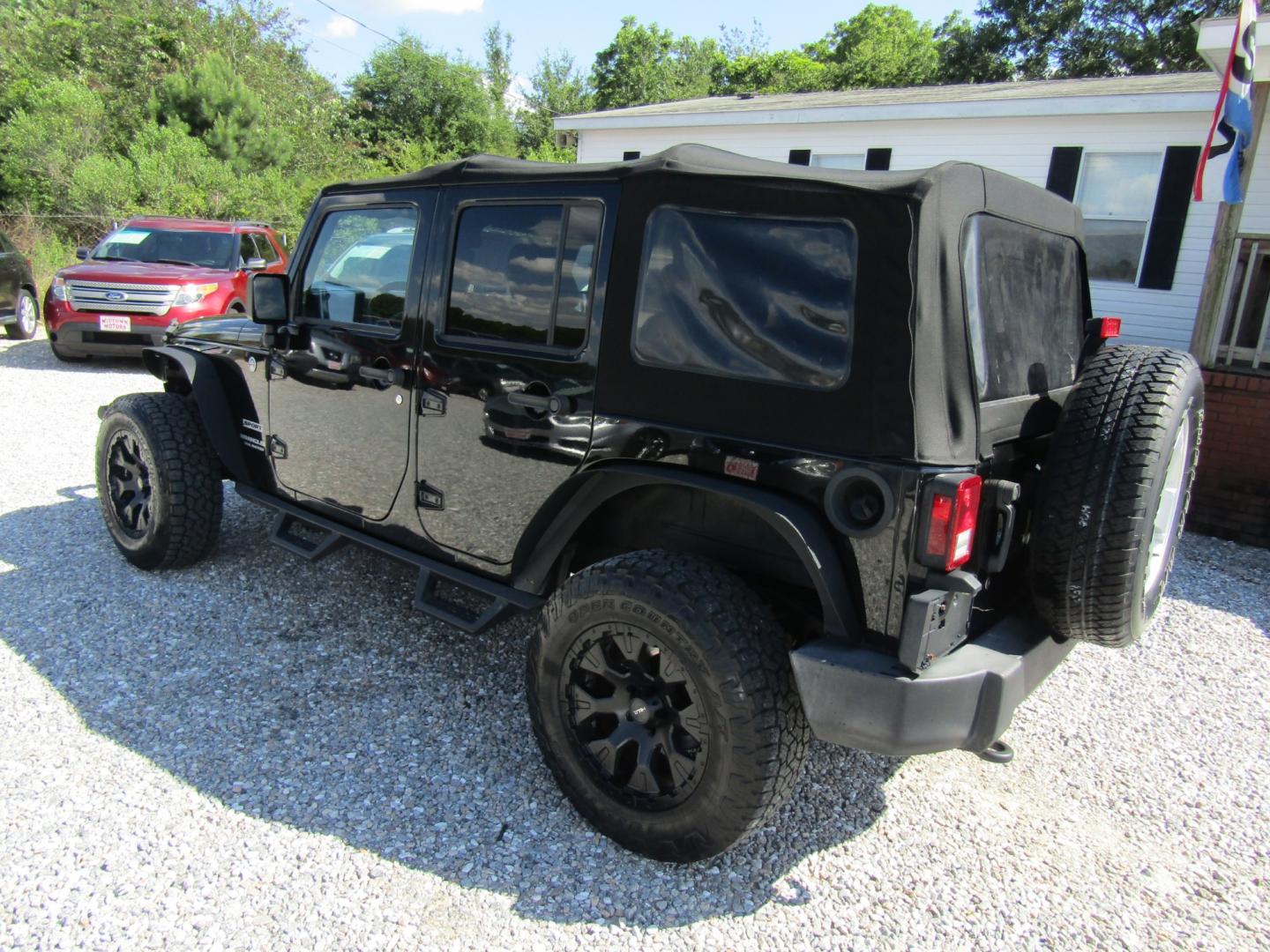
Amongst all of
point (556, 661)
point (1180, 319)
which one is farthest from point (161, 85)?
point (556, 661)

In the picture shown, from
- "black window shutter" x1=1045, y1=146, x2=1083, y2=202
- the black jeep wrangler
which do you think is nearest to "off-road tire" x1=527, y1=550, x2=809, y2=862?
the black jeep wrangler

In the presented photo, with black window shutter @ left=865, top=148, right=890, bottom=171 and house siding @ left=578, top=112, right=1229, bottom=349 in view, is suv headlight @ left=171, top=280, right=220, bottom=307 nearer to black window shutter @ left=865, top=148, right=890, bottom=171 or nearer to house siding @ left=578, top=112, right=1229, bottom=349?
house siding @ left=578, top=112, right=1229, bottom=349

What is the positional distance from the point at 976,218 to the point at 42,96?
25.6 metres

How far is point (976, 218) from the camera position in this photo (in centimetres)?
224

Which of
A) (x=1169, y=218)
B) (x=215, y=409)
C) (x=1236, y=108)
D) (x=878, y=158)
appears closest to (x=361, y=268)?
(x=215, y=409)

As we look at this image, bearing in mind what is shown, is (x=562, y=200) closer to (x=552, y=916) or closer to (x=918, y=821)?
(x=552, y=916)

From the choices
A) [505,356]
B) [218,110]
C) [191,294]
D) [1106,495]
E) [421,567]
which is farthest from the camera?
[218,110]

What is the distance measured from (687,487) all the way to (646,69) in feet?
153

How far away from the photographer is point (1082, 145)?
9.30m

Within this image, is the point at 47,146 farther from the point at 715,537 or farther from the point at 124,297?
the point at 715,537

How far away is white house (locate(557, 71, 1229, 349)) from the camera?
867 centimetres

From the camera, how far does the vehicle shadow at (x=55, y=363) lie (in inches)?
383

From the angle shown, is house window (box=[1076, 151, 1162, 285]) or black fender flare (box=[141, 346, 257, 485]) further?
house window (box=[1076, 151, 1162, 285])

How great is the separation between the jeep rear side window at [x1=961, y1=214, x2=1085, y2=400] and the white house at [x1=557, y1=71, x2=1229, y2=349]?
5.33 metres
